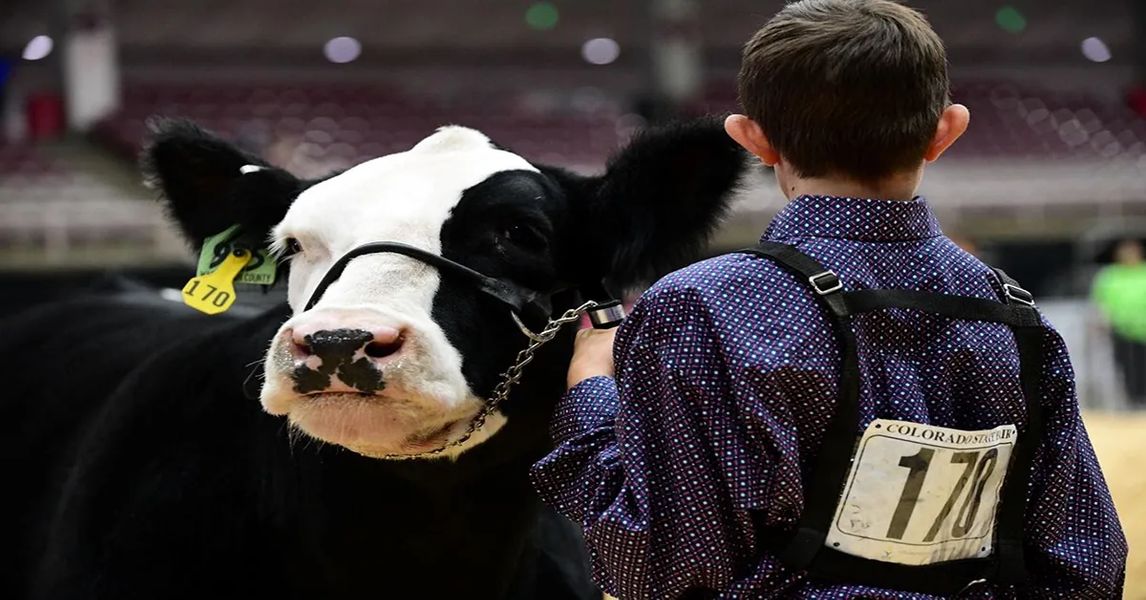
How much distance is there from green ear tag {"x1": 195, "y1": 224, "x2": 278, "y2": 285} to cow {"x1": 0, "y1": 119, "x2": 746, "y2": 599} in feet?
0.09

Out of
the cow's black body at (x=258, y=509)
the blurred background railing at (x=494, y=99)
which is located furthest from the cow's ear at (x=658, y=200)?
the blurred background railing at (x=494, y=99)

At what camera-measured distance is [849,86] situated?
4.70 feet

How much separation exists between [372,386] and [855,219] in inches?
23.2

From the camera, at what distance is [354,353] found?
1.62 metres

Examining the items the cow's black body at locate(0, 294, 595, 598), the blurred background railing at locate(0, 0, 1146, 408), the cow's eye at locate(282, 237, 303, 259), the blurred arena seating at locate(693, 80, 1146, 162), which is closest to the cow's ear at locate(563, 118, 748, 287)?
the cow's black body at locate(0, 294, 595, 598)

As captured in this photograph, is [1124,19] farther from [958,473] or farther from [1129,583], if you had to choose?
[958,473]

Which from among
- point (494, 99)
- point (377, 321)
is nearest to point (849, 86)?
point (377, 321)

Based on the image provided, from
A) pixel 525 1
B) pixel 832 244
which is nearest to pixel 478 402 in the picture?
pixel 832 244

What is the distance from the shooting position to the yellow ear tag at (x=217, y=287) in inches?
89.4

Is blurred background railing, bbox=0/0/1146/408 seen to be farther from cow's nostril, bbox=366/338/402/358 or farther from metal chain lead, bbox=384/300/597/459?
cow's nostril, bbox=366/338/402/358

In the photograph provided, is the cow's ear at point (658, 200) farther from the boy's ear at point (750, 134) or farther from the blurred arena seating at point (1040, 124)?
the blurred arena seating at point (1040, 124)

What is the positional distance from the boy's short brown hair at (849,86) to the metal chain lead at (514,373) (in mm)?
493

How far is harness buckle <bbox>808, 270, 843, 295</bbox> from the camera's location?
4.66ft

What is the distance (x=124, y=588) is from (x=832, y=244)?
4.34 ft
